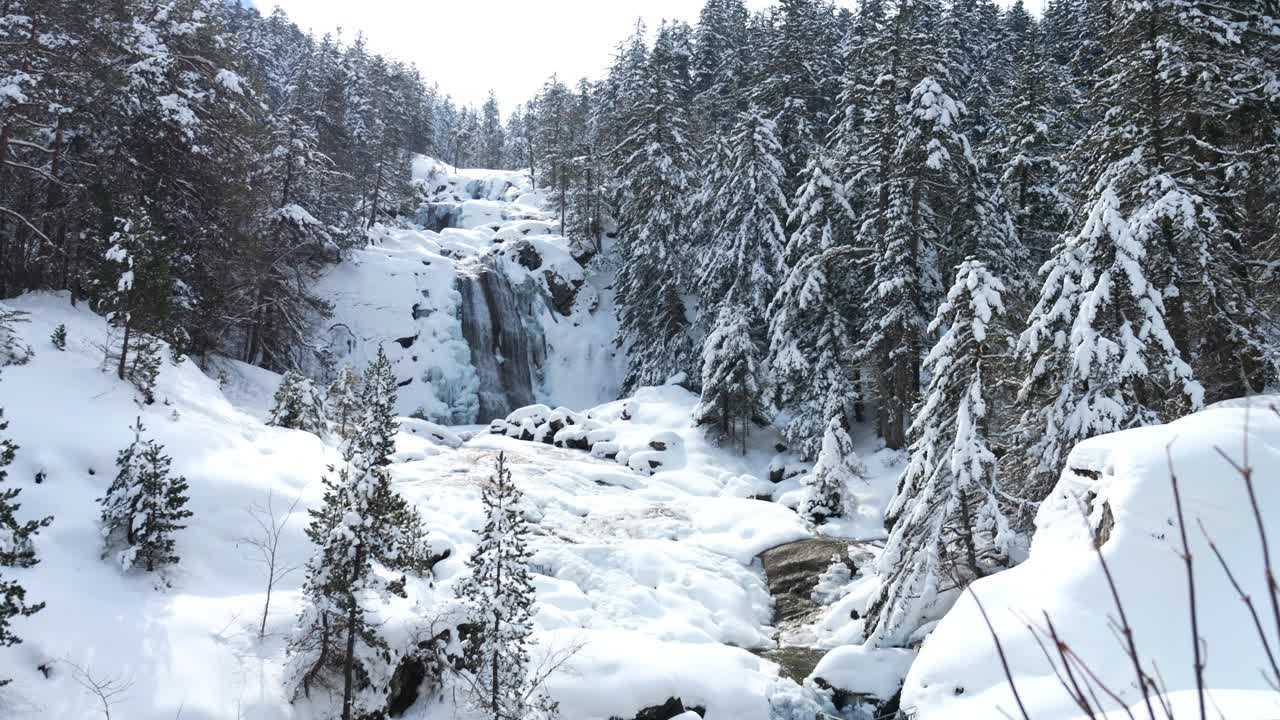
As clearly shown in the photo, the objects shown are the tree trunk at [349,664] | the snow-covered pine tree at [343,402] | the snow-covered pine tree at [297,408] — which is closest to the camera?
the tree trunk at [349,664]

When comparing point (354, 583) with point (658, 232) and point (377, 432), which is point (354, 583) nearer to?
point (377, 432)

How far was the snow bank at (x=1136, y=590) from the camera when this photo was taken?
15.0 feet

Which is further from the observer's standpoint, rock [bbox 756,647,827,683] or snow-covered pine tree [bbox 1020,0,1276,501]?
rock [bbox 756,647,827,683]

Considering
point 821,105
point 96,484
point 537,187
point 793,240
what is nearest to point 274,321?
point 96,484

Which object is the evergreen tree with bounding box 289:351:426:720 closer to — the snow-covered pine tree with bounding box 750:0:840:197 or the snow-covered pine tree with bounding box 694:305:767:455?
the snow-covered pine tree with bounding box 694:305:767:455

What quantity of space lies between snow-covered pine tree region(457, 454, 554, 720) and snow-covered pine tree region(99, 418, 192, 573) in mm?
4185

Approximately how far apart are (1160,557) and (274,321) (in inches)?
1135

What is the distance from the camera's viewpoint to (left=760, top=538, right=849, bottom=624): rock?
1380 centimetres

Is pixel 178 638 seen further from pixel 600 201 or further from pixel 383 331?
pixel 600 201

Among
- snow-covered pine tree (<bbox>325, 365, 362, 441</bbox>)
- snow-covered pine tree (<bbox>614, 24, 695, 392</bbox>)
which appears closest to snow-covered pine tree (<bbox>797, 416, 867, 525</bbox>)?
snow-covered pine tree (<bbox>614, 24, 695, 392</bbox>)

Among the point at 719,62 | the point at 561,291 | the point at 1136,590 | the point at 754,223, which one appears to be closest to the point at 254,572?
the point at 1136,590

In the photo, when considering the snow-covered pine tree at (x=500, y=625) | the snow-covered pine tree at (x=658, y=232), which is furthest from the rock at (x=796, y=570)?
the snow-covered pine tree at (x=658, y=232)

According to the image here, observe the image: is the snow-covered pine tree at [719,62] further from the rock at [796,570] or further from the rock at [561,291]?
the rock at [796,570]

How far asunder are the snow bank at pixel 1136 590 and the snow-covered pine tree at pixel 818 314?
51.4 ft
